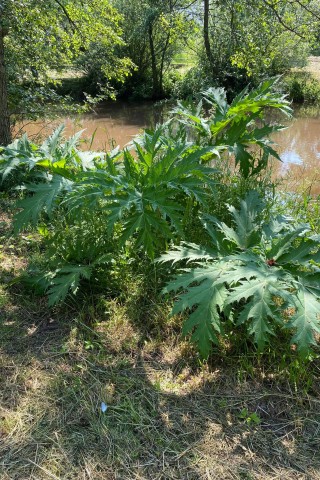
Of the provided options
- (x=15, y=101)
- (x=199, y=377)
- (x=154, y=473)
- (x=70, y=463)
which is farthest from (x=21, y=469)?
(x=15, y=101)

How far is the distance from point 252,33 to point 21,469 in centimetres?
1052

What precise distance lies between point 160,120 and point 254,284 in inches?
555

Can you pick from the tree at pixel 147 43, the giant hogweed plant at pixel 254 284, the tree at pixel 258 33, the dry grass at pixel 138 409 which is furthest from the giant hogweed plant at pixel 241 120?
the tree at pixel 147 43

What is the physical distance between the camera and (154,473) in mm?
1724

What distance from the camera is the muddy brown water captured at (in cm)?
753

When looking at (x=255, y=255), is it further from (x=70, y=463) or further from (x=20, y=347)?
(x=20, y=347)

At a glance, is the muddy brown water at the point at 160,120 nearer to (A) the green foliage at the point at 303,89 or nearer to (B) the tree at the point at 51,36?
(B) the tree at the point at 51,36

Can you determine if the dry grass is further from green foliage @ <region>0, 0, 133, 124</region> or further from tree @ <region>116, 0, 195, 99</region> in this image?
tree @ <region>116, 0, 195, 99</region>

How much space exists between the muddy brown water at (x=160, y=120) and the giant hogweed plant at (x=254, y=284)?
324 cm

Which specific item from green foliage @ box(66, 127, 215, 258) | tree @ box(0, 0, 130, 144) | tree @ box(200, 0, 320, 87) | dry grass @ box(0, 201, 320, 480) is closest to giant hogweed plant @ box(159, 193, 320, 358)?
green foliage @ box(66, 127, 215, 258)

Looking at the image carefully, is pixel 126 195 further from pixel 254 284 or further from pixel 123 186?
pixel 254 284

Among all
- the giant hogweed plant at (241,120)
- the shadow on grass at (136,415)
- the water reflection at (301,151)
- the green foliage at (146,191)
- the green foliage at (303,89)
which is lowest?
the water reflection at (301,151)

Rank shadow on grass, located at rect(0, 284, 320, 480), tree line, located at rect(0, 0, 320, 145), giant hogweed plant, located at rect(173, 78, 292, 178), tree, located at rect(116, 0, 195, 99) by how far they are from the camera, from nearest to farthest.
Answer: shadow on grass, located at rect(0, 284, 320, 480), giant hogweed plant, located at rect(173, 78, 292, 178), tree line, located at rect(0, 0, 320, 145), tree, located at rect(116, 0, 195, 99)

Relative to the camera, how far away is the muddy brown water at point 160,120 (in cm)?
753
